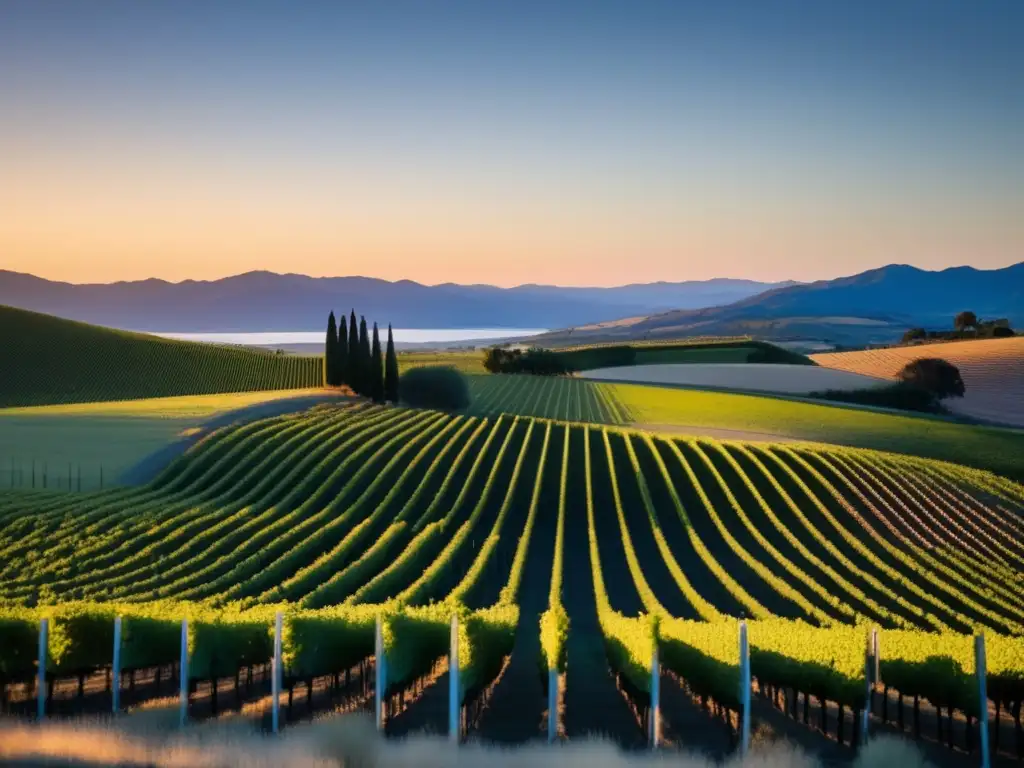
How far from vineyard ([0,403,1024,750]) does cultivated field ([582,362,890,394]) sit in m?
39.2

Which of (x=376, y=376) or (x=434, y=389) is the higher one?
(x=376, y=376)

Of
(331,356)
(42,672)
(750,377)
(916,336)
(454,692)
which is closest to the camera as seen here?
(454,692)

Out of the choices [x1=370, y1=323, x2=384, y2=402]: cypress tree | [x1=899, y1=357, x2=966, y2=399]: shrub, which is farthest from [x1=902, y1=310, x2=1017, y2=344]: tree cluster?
[x1=370, y1=323, x2=384, y2=402]: cypress tree

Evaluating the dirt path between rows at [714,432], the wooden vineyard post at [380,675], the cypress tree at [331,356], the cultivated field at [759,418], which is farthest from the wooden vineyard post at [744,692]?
the cypress tree at [331,356]

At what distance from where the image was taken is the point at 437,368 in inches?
2562

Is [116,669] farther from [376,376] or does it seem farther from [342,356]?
[342,356]

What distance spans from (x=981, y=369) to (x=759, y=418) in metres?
35.1

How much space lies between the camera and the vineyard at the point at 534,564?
14703 mm

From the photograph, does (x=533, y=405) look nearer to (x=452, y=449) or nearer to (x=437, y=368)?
(x=437, y=368)

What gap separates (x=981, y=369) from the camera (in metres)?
86.1

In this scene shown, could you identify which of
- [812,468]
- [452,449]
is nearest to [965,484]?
[812,468]

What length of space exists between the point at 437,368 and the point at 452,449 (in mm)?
24534

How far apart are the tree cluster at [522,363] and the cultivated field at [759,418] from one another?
2063 centimetres

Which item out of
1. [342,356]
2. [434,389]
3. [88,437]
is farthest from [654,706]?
[434,389]
